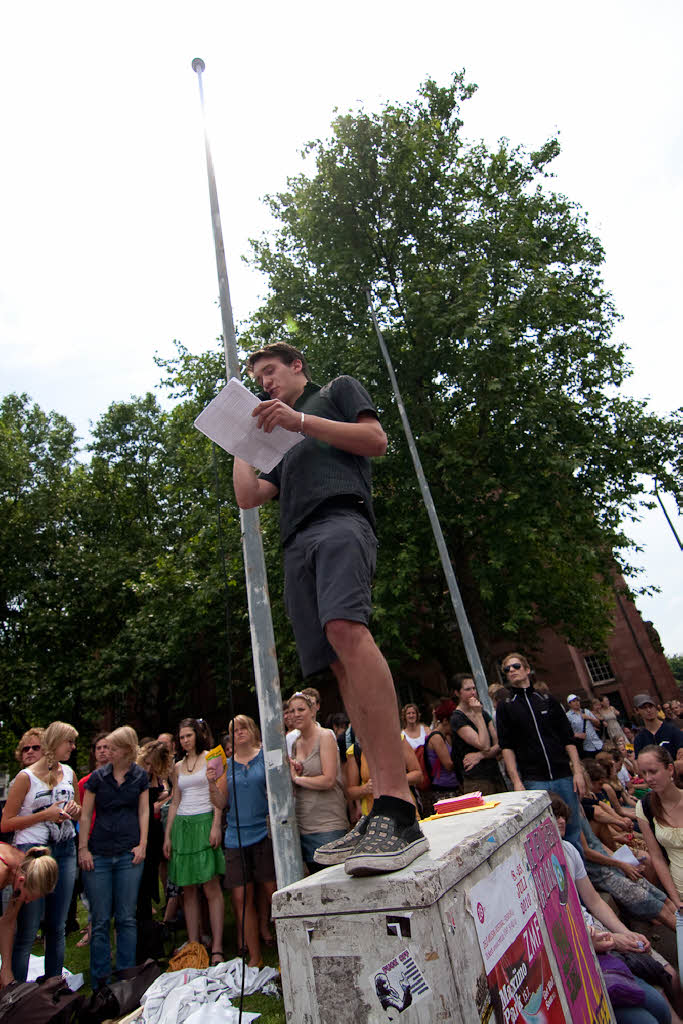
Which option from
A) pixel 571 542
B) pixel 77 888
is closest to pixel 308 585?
pixel 77 888

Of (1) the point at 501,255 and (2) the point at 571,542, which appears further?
(1) the point at 501,255

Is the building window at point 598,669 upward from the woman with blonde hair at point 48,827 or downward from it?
upward

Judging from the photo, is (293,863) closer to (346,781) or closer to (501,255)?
(346,781)

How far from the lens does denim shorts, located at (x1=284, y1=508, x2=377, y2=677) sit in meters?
2.26

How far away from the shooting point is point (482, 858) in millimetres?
2023

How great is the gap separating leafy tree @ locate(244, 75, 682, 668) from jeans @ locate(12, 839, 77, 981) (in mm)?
8626

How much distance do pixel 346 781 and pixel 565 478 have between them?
10093 millimetres

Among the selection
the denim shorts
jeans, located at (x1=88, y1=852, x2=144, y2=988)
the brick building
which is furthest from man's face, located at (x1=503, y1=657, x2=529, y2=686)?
the brick building

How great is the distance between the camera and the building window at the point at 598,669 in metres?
36.0

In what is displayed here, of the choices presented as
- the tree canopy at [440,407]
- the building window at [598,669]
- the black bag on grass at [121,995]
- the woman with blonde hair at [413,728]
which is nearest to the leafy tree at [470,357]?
the tree canopy at [440,407]

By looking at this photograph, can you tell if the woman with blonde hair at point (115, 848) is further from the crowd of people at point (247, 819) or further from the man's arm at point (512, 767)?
the man's arm at point (512, 767)

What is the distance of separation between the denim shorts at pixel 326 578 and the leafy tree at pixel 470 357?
36.6 feet

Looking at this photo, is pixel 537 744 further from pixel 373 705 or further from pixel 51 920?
pixel 51 920

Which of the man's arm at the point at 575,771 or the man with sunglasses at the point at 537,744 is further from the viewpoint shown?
the man's arm at the point at 575,771
